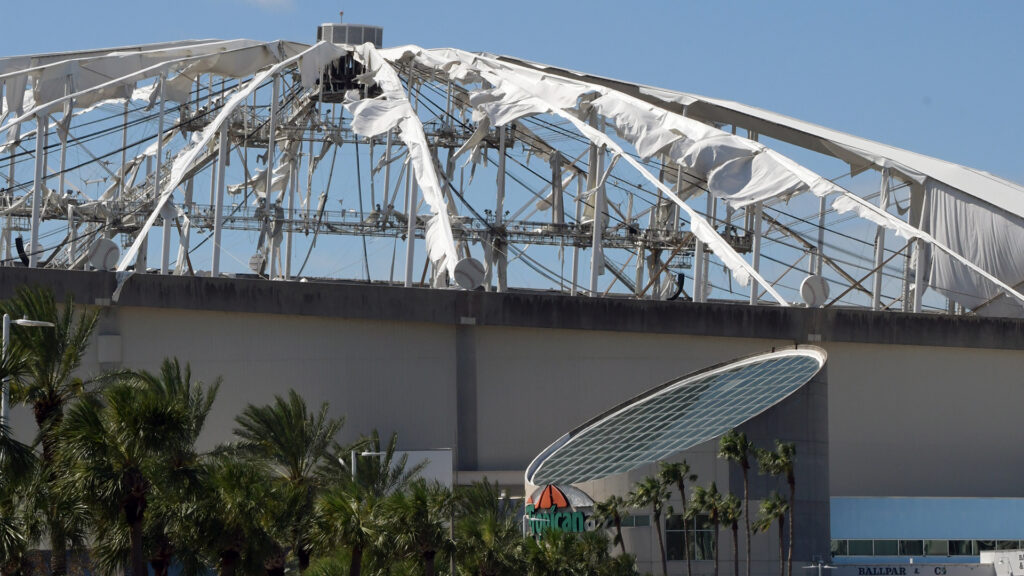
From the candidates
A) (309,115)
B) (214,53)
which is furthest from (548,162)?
(214,53)

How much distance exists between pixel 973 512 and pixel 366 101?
24866 mm

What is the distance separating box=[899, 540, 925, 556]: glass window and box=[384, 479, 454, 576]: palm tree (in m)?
21.5

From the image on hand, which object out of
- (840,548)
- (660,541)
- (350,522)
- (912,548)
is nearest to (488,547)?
(350,522)

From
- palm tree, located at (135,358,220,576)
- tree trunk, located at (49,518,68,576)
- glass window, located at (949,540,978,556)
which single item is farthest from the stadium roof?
tree trunk, located at (49,518,68,576)

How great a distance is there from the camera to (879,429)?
181 feet

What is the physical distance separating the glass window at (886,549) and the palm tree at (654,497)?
8.75m

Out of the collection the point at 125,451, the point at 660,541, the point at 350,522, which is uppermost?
the point at 125,451

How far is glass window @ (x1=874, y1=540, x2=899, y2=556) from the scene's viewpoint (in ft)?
172

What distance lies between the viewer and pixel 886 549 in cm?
5278

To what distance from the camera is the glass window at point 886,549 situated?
52.5 m

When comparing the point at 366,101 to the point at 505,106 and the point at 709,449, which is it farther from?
the point at 709,449

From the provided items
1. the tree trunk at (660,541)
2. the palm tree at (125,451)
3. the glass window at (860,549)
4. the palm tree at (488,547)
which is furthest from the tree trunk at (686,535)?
the palm tree at (125,451)

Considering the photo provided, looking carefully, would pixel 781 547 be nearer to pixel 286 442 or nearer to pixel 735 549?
pixel 735 549

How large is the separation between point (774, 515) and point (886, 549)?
8266 mm
